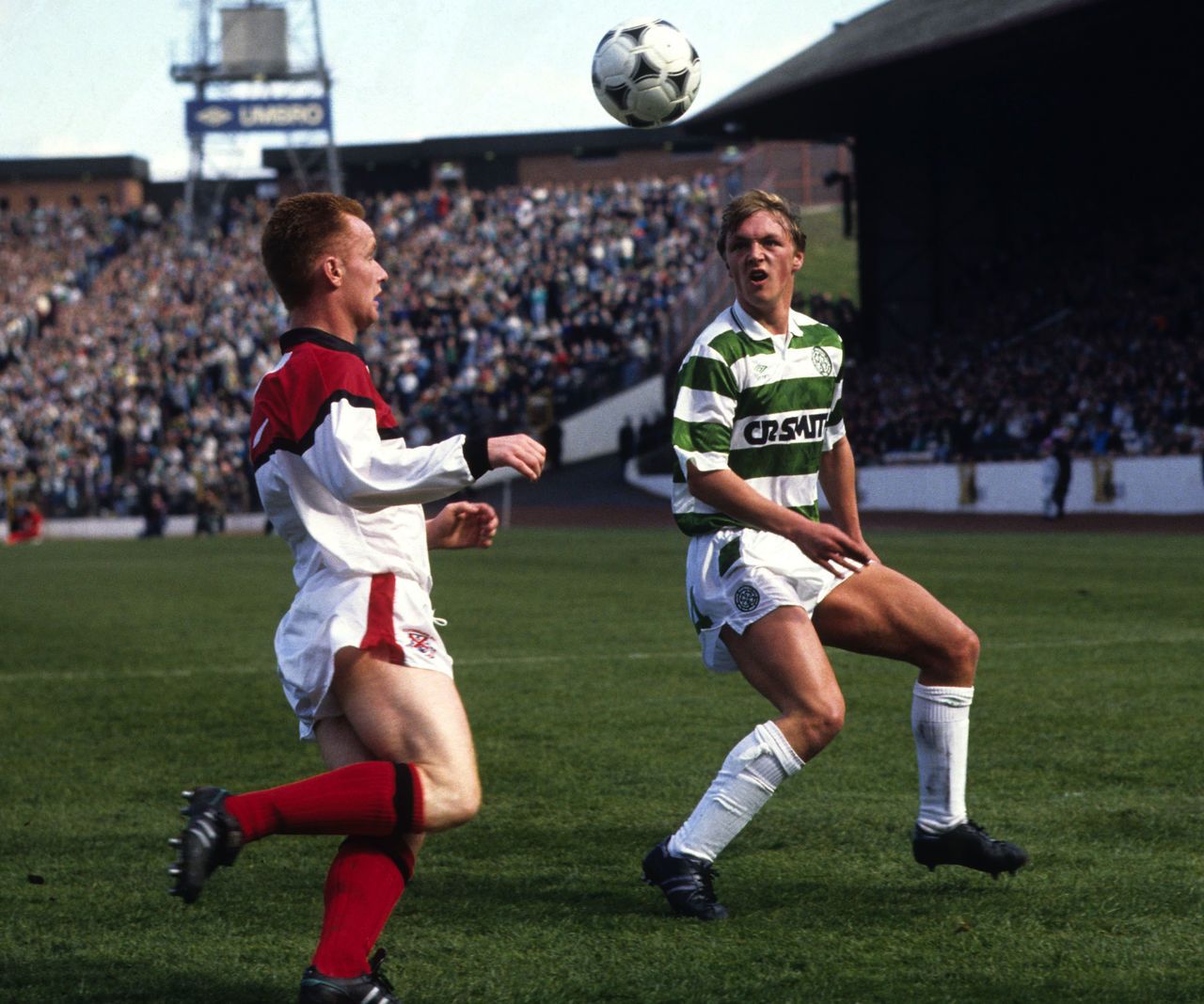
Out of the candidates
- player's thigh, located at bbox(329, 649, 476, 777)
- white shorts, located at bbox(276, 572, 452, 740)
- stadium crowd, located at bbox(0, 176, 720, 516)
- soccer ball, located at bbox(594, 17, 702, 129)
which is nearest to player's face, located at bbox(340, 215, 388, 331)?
white shorts, located at bbox(276, 572, 452, 740)

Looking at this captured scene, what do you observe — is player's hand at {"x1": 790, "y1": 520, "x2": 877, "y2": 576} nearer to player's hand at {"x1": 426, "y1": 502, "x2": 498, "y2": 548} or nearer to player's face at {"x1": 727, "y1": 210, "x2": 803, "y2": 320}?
player's face at {"x1": 727, "y1": 210, "x2": 803, "y2": 320}

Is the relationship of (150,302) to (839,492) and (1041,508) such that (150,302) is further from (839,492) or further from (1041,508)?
(839,492)

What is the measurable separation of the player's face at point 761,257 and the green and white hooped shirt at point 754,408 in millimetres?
94

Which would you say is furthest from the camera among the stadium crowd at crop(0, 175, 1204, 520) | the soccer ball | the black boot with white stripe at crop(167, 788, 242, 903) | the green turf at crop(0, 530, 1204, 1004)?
the stadium crowd at crop(0, 175, 1204, 520)

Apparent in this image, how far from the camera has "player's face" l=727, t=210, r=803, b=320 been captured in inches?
202

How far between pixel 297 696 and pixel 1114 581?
45.1 ft

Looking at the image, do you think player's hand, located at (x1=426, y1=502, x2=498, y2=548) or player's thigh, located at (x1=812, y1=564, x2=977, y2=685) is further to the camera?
player's thigh, located at (x1=812, y1=564, x2=977, y2=685)

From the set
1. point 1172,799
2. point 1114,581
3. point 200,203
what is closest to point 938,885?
point 1172,799

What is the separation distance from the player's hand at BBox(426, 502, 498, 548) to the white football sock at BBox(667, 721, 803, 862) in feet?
3.45

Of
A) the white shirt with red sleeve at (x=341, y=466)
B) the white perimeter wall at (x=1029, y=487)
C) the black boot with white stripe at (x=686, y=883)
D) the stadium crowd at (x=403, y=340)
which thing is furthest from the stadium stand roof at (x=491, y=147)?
the white shirt with red sleeve at (x=341, y=466)

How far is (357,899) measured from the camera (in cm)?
387

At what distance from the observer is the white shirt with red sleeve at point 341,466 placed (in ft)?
12.4

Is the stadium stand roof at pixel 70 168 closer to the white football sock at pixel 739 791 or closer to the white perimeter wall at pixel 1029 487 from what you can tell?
the white perimeter wall at pixel 1029 487

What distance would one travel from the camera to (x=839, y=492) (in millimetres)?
5531
